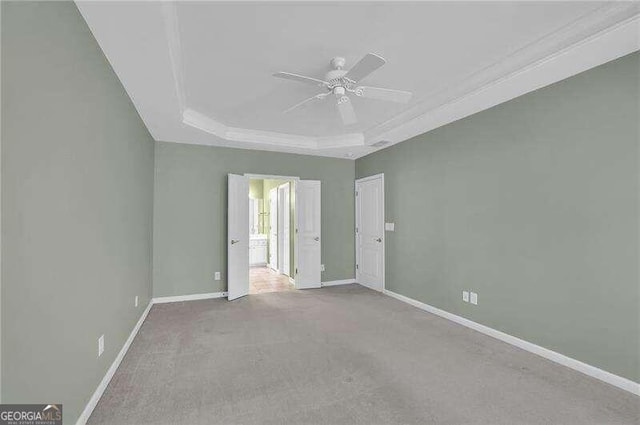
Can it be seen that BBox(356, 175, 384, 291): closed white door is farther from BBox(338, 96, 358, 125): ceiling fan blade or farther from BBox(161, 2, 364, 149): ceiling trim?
BBox(338, 96, 358, 125): ceiling fan blade

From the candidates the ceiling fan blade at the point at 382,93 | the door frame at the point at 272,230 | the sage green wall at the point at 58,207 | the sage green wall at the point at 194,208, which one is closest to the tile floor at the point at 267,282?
the door frame at the point at 272,230

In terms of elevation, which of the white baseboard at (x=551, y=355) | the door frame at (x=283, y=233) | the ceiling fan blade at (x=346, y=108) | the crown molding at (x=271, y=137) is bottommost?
the white baseboard at (x=551, y=355)

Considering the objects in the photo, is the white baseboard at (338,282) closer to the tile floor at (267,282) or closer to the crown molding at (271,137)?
the tile floor at (267,282)

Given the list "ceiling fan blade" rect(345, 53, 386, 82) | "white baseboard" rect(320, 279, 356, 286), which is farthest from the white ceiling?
"white baseboard" rect(320, 279, 356, 286)

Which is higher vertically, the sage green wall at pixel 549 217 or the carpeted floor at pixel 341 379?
the sage green wall at pixel 549 217

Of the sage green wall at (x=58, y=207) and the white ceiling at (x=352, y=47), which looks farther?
the white ceiling at (x=352, y=47)

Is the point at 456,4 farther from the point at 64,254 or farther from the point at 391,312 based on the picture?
the point at 391,312

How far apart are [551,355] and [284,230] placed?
16.0 feet

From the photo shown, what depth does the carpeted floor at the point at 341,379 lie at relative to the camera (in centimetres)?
205

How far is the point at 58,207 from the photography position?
1617 mm

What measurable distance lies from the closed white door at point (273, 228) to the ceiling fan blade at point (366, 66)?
488cm

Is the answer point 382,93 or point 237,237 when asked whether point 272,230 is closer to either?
point 237,237

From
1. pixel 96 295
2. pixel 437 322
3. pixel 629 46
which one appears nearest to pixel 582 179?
pixel 629 46

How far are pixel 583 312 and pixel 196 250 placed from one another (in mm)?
4880
